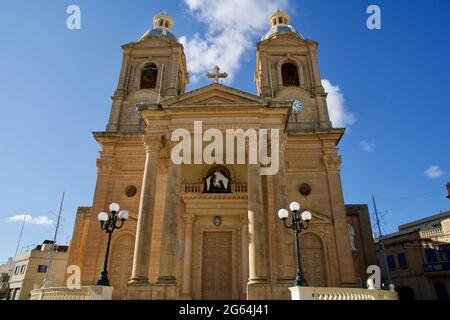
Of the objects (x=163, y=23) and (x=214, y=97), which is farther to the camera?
(x=163, y=23)

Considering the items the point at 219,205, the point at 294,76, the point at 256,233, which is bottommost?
the point at 256,233

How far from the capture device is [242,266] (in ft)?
61.4

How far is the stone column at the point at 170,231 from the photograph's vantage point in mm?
14312

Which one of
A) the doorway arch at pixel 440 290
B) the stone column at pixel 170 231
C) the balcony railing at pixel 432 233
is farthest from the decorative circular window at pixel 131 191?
the doorway arch at pixel 440 290

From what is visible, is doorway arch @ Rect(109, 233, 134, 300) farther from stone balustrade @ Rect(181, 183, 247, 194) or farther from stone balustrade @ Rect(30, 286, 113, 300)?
stone balustrade @ Rect(30, 286, 113, 300)

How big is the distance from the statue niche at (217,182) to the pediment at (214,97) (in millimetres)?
4665

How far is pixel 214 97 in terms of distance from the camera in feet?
62.3

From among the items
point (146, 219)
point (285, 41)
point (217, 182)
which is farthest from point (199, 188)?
point (285, 41)

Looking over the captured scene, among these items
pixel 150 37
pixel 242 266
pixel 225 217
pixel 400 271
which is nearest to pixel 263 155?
pixel 225 217

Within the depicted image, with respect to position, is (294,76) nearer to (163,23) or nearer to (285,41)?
(285,41)

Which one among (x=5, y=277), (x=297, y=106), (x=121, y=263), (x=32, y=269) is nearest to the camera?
(x=121, y=263)

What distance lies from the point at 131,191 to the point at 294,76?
53.7 ft
